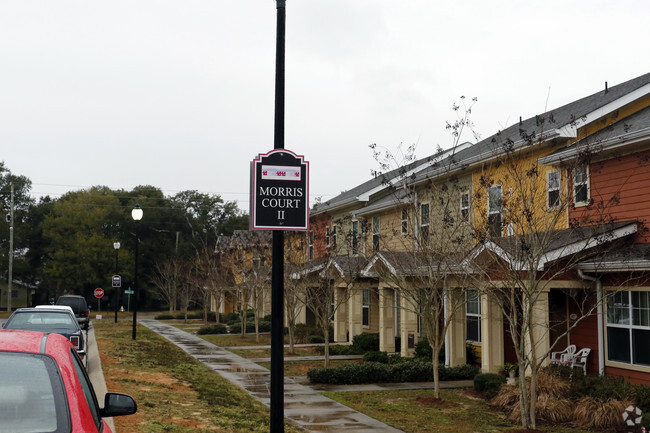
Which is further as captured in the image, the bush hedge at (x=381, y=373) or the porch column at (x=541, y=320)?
the bush hedge at (x=381, y=373)

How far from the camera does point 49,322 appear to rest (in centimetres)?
1730

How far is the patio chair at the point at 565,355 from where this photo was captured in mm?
16219

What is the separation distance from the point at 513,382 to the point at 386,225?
12.7 metres

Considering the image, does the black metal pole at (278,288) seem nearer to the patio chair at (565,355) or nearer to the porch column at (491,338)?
the patio chair at (565,355)

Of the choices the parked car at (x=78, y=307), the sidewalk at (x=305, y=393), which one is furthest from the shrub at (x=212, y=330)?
the sidewalk at (x=305, y=393)

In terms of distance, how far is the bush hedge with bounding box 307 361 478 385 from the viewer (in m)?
17.5

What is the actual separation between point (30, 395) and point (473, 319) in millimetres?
19060

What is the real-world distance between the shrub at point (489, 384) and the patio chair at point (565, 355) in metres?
1.62

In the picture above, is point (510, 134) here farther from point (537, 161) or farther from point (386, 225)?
point (386, 225)

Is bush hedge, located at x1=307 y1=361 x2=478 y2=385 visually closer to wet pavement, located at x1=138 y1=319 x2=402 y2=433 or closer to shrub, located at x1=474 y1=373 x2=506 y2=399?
wet pavement, located at x1=138 y1=319 x2=402 y2=433

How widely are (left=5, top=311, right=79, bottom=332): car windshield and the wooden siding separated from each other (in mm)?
12859

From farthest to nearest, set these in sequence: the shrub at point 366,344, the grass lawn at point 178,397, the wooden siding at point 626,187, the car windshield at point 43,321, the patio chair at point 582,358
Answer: the shrub at point 366,344, the car windshield at point 43,321, the patio chair at point 582,358, the wooden siding at point 626,187, the grass lawn at point 178,397

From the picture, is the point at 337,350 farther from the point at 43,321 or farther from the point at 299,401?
the point at 43,321

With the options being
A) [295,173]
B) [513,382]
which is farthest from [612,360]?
[295,173]
